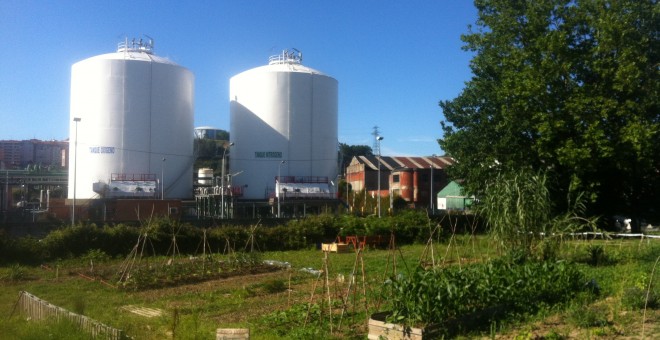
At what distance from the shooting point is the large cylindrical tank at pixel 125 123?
6028 cm

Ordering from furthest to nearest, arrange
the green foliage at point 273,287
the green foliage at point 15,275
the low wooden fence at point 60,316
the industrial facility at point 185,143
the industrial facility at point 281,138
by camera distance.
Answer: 1. the industrial facility at point 281,138
2. the industrial facility at point 185,143
3. the green foliage at point 15,275
4. the green foliage at point 273,287
5. the low wooden fence at point 60,316

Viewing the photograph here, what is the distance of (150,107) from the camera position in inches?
2437

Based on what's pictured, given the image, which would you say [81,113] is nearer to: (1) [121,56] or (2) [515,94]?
(1) [121,56]

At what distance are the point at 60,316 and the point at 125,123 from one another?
53220 millimetres

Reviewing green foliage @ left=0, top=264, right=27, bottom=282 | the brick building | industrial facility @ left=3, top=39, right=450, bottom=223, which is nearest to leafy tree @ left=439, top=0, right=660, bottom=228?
green foliage @ left=0, top=264, right=27, bottom=282

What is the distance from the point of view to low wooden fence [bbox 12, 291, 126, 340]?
8.83 metres

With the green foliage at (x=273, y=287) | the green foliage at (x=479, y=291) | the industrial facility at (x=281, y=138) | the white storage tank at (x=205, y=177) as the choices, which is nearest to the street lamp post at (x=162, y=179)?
the industrial facility at (x=281, y=138)

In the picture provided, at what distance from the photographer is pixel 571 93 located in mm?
29328

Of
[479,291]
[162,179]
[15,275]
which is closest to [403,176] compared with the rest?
[162,179]

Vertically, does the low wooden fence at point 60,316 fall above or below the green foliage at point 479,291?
below

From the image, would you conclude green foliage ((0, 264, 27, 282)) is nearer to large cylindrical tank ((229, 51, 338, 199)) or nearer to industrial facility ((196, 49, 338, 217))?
industrial facility ((196, 49, 338, 217))

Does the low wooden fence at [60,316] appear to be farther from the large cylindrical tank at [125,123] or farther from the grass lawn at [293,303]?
the large cylindrical tank at [125,123]

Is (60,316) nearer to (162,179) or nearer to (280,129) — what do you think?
(162,179)

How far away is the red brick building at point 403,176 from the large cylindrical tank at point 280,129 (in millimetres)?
10836
